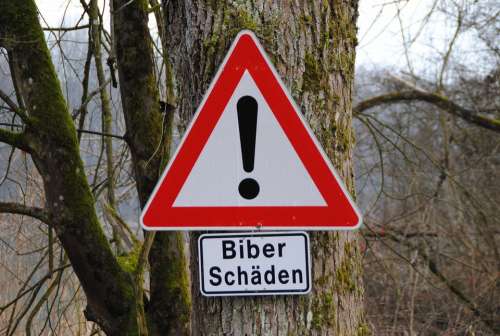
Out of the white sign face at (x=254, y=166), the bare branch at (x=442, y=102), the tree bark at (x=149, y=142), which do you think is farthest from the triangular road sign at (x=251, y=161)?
the bare branch at (x=442, y=102)

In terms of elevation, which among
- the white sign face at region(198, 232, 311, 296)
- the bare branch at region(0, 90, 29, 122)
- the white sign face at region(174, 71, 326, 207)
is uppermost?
the white sign face at region(174, 71, 326, 207)

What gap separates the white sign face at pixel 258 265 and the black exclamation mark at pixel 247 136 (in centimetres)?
13

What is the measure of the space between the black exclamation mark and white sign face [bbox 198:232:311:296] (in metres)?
0.13

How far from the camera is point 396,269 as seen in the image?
1033cm

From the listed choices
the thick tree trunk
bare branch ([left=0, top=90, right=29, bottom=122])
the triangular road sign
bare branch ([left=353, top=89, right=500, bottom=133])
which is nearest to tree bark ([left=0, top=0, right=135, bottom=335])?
bare branch ([left=0, top=90, right=29, bottom=122])

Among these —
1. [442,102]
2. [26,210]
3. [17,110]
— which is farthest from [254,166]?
[442,102]

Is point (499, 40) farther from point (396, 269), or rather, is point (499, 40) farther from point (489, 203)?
point (396, 269)

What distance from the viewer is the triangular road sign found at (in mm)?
2039

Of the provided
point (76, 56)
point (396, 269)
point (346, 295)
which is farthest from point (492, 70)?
point (346, 295)

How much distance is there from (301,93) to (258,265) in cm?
55

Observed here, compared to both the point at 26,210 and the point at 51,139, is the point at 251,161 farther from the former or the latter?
the point at 26,210

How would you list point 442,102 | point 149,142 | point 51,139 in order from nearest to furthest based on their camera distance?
point 51,139 → point 149,142 → point 442,102

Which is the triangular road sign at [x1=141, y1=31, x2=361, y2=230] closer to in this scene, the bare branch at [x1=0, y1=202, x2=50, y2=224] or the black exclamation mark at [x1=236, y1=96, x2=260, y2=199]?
the black exclamation mark at [x1=236, y1=96, x2=260, y2=199]

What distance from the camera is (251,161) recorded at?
2053mm
